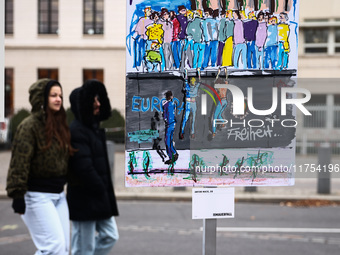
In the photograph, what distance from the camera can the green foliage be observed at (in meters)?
22.6

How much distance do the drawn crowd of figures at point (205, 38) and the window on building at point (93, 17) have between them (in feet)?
75.8

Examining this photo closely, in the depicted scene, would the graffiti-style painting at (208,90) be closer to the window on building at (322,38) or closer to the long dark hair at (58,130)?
the long dark hair at (58,130)

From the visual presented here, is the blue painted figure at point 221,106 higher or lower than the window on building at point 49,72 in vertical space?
lower

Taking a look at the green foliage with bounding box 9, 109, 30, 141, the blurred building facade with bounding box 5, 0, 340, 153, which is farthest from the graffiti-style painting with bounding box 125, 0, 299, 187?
the blurred building facade with bounding box 5, 0, 340, 153

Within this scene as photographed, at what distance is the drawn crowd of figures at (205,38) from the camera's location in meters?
2.61

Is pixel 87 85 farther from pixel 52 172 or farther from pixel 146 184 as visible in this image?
pixel 146 184

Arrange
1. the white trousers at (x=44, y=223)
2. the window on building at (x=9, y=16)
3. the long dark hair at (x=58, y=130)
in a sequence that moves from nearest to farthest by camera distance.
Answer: the white trousers at (x=44, y=223) < the long dark hair at (x=58, y=130) < the window on building at (x=9, y=16)

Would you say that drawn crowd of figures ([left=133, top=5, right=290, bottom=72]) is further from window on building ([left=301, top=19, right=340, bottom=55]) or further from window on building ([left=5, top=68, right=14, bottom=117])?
window on building ([left=5, top=68, right=14, bottom=117])

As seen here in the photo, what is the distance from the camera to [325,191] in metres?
10.3

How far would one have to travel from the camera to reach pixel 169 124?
104 inches

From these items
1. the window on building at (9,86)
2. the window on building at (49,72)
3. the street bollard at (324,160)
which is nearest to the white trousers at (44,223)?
the street bollard at (324,160)

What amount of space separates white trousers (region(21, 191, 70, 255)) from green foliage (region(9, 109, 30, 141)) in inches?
768

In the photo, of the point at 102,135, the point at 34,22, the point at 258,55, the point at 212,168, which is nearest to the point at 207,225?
the point at 212,168

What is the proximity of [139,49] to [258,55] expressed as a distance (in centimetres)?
64
